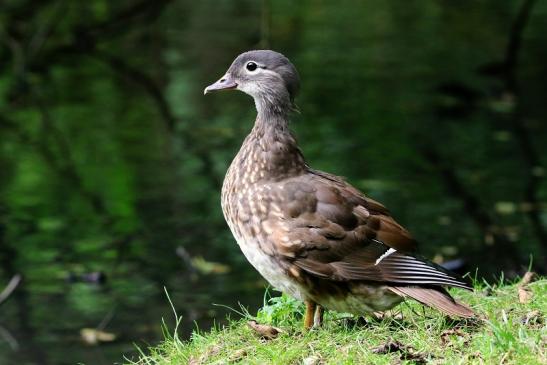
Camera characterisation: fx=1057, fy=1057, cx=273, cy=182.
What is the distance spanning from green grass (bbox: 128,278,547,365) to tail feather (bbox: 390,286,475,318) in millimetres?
113

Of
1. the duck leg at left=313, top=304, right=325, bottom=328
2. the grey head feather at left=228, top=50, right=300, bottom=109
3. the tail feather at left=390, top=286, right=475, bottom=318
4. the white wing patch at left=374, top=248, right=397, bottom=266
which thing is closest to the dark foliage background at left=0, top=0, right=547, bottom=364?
the duck leg at left=313, top=304, right=325, bottom=328

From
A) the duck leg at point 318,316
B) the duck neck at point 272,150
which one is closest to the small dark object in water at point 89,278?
the duck neck at point 272,150

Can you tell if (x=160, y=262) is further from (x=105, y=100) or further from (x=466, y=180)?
(x=105, y=100)

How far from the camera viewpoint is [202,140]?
12.3m

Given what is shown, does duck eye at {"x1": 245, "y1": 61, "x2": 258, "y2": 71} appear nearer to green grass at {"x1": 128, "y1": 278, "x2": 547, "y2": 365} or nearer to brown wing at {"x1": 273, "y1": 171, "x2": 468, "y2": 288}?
brown wing at {"x1": 273, "y1": 171, "x2": 468, "y2": 288}

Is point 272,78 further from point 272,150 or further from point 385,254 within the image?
point 385,254

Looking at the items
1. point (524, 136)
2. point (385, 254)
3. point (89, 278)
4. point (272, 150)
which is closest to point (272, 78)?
point (272, 150)

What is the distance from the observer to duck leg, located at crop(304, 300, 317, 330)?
201 inches

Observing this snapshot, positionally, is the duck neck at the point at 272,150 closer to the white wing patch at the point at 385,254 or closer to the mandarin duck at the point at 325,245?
the mandarin duck at the point at 325,245


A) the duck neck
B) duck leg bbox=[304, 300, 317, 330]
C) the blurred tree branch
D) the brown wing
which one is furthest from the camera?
the blurred tree branch

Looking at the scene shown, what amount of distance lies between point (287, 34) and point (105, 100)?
13.9ft

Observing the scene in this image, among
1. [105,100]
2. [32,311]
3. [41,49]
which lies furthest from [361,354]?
[41,49]

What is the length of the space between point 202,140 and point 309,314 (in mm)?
7297

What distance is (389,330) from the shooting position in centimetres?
509
